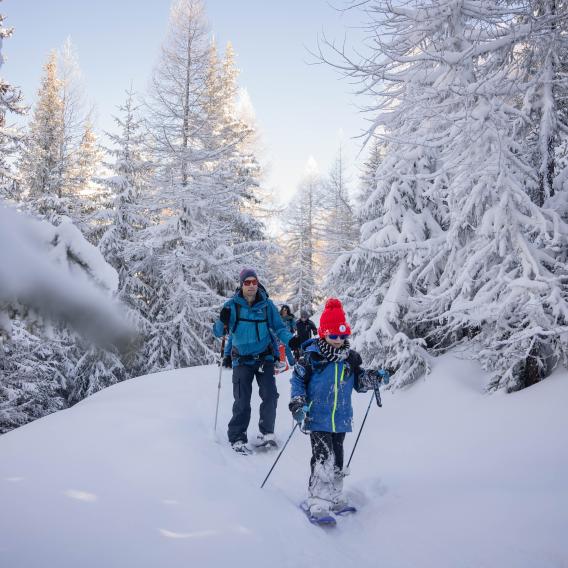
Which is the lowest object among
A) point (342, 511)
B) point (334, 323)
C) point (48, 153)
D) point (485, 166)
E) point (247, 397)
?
point (342, 511)

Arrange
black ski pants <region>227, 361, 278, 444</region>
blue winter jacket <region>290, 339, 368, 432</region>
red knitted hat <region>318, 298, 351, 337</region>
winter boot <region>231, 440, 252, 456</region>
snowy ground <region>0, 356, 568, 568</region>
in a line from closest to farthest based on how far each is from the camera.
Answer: snowy ground <region>0, 356, 568, 568</region> < blue winter jacket <region>290, 339, 368, 432</region> < red knitted hat <region>318, 298, 351, 337</region> < winter boot <region>231, 440, 252, 456</region> < black ski pants <region>227, 361, 278, 444</region>

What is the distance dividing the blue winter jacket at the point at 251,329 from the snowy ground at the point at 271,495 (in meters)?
1.24

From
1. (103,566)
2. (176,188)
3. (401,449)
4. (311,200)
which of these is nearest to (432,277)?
(401,449)

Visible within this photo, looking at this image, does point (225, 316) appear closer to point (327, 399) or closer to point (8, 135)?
point (327, 399)

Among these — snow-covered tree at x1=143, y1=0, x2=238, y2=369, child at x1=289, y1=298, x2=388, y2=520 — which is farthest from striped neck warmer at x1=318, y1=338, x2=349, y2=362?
snow-covered tree at x1=143, y1=0, x2=238, y2=369

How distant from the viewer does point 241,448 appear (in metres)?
5.36

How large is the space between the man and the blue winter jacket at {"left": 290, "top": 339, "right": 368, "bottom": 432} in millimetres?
1057

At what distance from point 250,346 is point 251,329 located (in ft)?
0.76

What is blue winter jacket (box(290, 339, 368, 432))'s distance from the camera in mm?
4289

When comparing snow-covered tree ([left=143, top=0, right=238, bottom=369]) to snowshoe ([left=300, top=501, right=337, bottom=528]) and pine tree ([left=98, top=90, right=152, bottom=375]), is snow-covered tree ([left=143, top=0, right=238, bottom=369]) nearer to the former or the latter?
pine tree ([left=98, top=90, right=152, bottom=375])

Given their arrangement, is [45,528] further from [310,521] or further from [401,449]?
[401,449]

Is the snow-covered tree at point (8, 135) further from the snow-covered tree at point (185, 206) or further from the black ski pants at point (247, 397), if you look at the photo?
the black ski pants at point (247, 397)

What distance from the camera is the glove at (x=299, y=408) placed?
13.2 ft

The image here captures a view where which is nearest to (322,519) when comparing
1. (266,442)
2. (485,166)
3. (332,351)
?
(332,351)
